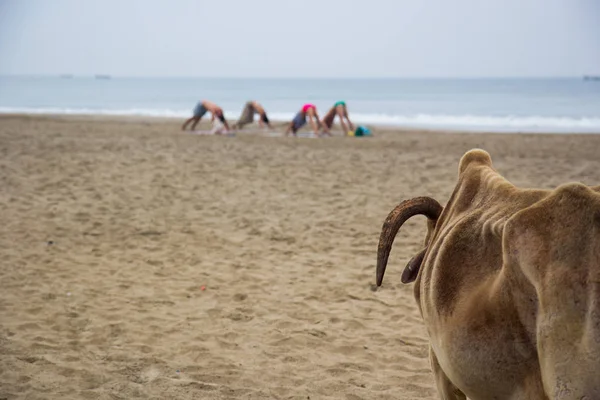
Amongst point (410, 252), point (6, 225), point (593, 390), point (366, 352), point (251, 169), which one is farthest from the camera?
point (251, 169)

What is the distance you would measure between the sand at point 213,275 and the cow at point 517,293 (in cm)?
253

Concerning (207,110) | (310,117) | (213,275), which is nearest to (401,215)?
(213,275)

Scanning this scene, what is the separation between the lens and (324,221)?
916cm

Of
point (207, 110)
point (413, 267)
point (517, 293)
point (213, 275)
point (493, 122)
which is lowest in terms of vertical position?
point (213, 275)

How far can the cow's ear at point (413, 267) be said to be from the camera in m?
2.64

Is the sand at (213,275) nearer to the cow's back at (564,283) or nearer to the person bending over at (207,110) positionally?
the cow's back at (564,283)

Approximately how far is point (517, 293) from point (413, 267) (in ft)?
2.91

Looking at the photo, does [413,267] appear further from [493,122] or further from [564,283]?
[493,122]

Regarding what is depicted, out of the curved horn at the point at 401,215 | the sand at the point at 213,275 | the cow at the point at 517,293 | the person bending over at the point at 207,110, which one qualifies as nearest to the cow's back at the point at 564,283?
the cow at the point at 517,293

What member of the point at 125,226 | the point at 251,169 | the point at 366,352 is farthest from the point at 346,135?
the point at 366,352

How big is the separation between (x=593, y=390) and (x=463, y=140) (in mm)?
17739

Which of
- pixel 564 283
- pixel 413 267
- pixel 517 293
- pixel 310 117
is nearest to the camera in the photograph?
pixel 564 283

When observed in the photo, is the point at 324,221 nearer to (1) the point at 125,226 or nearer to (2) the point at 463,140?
(1) the point at 125,226

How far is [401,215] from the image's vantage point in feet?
9.50
